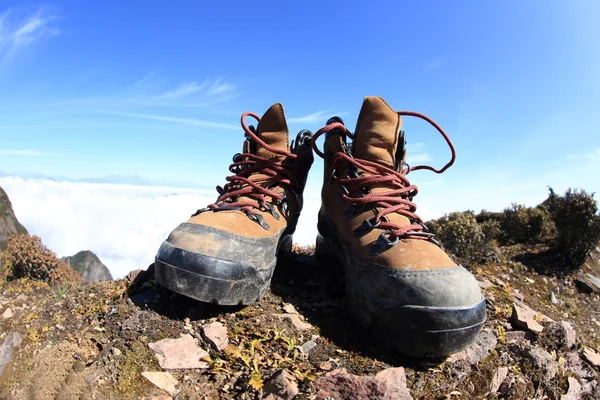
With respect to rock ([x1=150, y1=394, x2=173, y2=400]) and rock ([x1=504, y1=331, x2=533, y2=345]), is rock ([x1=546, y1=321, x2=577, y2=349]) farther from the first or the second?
rock ([x1=150, y1=394, x2=173, y2=400])

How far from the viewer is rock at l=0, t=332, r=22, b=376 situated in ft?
7.55

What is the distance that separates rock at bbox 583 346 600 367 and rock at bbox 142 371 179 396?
3.05 metres

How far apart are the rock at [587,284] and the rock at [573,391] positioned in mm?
4571

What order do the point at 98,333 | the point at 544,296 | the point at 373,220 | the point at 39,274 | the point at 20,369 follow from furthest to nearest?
the point at 39,274 < the point at 544,296 < the point at 373,220 < the point at 98,333 < the point at 20,369

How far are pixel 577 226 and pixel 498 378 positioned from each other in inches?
267

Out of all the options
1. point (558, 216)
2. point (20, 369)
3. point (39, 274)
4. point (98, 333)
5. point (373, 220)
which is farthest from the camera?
point (39, 274)

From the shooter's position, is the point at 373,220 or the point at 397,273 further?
the point at 373,220

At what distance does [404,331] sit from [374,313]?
0.22 meters

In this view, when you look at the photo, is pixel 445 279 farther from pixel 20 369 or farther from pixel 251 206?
pixel 20 369

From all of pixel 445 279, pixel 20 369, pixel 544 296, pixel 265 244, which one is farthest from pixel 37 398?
pixel 544 296

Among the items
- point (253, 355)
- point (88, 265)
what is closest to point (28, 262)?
point (253, 355)

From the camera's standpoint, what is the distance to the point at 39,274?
31.3 feet

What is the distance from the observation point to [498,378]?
94.6 inches

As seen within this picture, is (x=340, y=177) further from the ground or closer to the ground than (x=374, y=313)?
further from the ground
